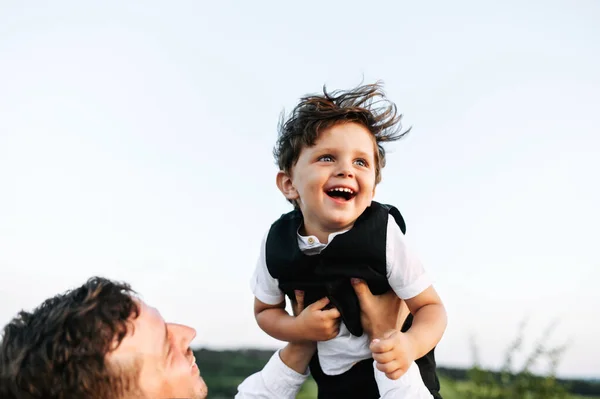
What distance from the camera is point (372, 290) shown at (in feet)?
10.1

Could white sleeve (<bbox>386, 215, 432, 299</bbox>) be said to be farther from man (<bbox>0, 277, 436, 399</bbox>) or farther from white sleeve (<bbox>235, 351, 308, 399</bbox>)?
white sleeve (<bbox>235, 351, 308, 399</bbox>)

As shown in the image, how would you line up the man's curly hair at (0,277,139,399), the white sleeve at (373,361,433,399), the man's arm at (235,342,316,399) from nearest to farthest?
the man's curly hair at (0,277,139,399)
the white sleeve at (373,361,433,399)
the man's arm at (235,342,316,399)

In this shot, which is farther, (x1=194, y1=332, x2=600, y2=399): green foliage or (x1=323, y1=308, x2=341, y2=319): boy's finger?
(x1=194, y1=332, x2=600, y2=399): green foliage

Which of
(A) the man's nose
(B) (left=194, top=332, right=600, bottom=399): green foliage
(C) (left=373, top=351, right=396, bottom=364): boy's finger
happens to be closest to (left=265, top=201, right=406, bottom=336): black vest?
(C) (left=373, top=351, right=396, bottom=364): boy's finger

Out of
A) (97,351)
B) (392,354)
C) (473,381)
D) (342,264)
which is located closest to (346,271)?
(342,264)

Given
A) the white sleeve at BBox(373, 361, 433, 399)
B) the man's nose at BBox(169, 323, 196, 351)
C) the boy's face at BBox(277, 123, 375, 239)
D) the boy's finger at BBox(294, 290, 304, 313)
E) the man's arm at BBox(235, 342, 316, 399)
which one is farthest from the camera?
the man's arm at BBox(235, 342, 316, 399)

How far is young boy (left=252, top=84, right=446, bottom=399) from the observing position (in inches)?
116

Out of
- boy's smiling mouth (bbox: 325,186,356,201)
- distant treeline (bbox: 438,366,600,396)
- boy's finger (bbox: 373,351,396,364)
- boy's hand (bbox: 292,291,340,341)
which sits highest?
boy's smiling mouth (bbox: 325,186,356,201)

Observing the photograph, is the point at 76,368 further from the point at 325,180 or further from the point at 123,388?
the point at 325,180

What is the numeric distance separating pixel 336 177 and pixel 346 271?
41 cm

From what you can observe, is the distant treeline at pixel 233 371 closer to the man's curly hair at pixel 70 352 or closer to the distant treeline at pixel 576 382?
the distant treeline at pixel 576 382

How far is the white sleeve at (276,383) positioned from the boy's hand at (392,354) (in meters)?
0.71

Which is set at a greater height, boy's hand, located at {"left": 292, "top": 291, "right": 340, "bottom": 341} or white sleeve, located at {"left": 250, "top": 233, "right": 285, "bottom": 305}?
white sleeve, located at {"left": 250, "top": 233, "right": 285, "bottom": 305}

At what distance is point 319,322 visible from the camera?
9.71 feet
